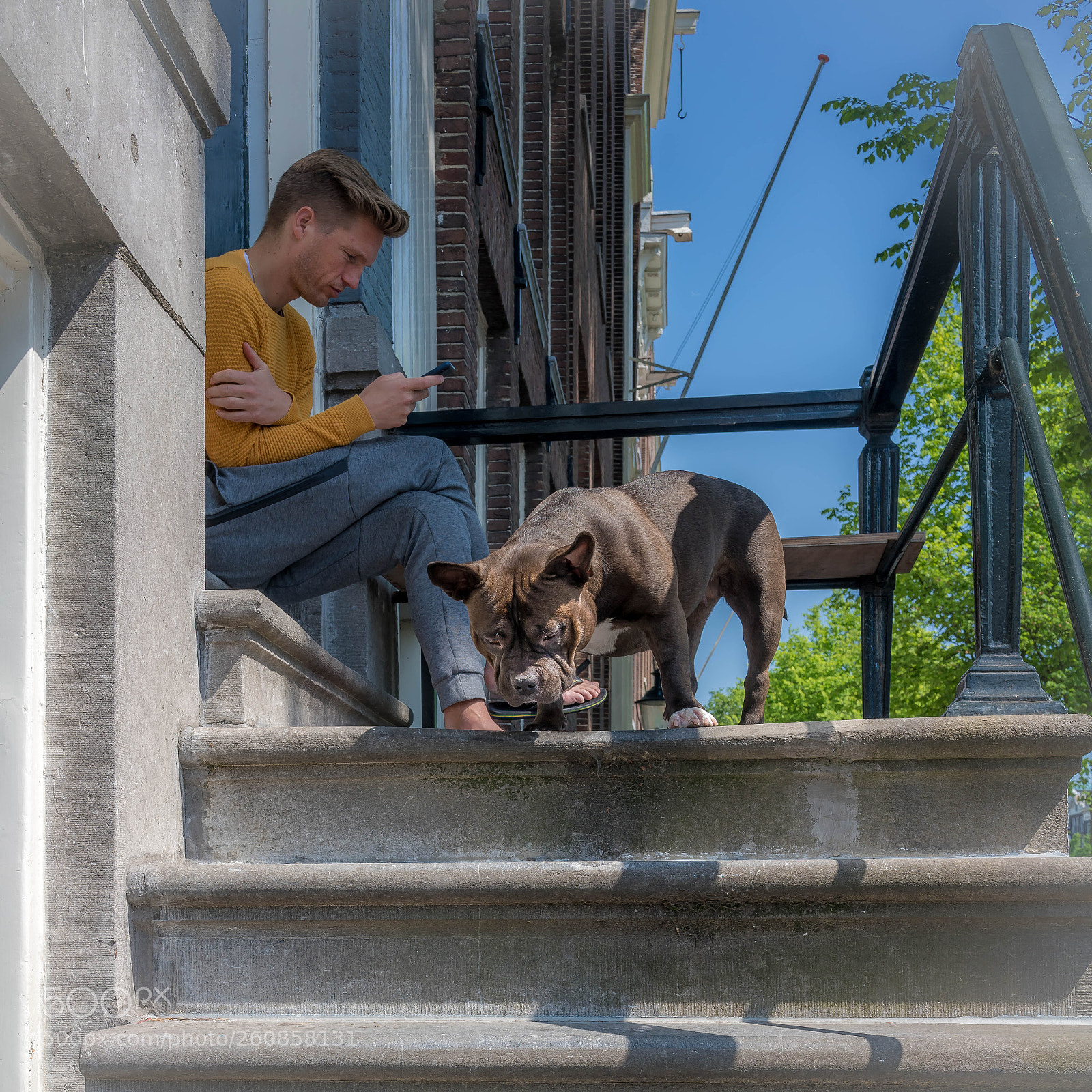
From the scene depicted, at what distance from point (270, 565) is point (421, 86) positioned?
13.9 ft

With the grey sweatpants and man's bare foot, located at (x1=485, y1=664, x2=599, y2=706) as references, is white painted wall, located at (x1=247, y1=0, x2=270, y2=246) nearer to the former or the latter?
the grey sweatpants

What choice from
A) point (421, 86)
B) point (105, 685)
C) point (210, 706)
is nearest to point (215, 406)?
point (210, 706)

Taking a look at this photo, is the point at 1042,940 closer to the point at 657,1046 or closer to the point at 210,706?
the point at 657,1046

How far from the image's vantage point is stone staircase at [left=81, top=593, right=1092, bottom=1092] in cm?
210

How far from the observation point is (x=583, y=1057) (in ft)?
6.79

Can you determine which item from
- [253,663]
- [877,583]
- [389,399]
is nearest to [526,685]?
[253,663]

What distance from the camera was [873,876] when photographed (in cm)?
222

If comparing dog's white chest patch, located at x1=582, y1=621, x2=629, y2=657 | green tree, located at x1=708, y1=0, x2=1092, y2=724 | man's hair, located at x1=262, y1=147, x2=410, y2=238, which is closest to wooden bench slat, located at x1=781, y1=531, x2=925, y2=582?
dog's white chest patch, located at x1=582, y1=621, x2=629, y2=657

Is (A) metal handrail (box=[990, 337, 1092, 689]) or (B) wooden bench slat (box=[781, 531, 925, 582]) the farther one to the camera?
(B) wooden bench slat (box=[781, 531, 925, 582])

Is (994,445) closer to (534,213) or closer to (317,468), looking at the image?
(317,468)

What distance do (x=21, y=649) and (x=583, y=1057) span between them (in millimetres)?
1305

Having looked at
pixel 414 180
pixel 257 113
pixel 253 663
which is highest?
pixel 414 180

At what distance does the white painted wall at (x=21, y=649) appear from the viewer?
213 centimetres

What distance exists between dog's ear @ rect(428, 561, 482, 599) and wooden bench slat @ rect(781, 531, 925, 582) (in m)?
1.74
